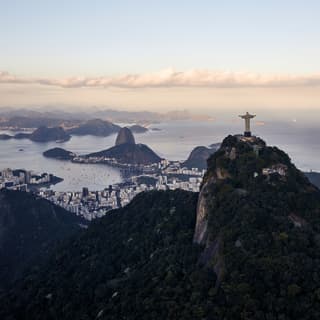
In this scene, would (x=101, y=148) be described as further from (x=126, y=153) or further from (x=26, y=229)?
(x=26, y=229)

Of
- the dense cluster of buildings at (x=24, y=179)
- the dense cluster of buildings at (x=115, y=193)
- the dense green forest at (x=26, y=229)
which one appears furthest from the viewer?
the dense cluster of buildings at (x=24, y=179)

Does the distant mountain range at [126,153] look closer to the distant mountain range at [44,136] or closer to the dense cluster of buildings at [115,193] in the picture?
the dense cluster of buildings at [115,193]

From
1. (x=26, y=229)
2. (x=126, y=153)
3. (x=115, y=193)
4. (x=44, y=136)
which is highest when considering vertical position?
(x=44, y=136)

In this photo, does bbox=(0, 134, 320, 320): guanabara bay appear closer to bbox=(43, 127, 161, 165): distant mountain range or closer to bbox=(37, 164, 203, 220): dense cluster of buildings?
bbox=(37, 164, 203, 220): dense cluster of buildings

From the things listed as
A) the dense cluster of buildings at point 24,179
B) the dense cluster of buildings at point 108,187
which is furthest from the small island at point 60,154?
the dense cluster of buildings at point 24,179

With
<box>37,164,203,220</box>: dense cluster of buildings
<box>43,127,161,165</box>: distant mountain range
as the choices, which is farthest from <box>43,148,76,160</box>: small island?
<box>37,164,203,220</box>: dense cluster of buildings

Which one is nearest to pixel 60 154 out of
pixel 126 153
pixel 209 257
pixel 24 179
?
pixel 126 153

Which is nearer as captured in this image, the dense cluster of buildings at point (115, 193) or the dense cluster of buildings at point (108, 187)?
the dense cluster of buildings at point (115, 193)

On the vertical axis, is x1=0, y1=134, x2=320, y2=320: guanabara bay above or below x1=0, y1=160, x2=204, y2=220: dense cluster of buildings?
above
